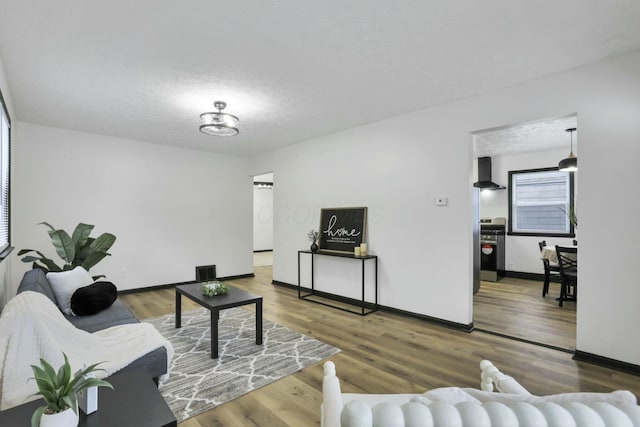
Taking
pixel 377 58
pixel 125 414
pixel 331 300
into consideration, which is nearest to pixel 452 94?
pixel 377 58

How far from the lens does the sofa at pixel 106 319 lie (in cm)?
206


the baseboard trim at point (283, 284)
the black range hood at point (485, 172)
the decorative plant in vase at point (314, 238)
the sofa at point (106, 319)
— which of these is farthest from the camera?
the black range hood at point (485, 172)

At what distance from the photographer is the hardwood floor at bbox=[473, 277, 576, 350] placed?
3488 millimetres

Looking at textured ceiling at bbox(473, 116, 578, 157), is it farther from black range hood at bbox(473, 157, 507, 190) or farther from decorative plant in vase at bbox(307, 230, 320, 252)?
decorative plant in vase at bbox(307, 230, 320, 252)

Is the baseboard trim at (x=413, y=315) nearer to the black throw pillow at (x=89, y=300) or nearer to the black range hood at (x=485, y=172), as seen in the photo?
the black throw pillow at (x=89, y=300)

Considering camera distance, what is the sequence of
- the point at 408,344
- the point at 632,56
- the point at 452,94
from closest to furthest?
the point at 632,56 → the point at 408,344 → the point at 452,94

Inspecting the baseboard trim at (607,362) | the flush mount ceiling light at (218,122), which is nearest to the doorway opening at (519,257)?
the baseboard trim at (607,362)

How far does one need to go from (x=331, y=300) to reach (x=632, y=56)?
4426 millimetres

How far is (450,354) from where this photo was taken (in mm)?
3021

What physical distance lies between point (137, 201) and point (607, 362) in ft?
21.7

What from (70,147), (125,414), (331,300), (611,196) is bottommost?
(331,300)

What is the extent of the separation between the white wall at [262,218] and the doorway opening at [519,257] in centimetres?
720

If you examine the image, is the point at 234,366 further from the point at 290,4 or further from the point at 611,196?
the point at 611,196

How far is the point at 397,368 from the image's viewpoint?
9.02ft
